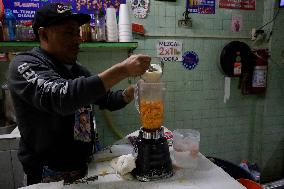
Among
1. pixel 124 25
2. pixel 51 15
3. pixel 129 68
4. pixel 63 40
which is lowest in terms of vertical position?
pixel 129 68

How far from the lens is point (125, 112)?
2910 millimetres

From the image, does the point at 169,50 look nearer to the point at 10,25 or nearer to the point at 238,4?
the point at 238,4

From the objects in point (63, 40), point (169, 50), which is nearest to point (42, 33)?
point (63, 40)

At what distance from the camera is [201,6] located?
299cm

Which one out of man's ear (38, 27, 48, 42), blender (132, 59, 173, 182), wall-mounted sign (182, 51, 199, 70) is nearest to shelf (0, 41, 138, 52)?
wall-mounted sign (182, 51, 199, 70)

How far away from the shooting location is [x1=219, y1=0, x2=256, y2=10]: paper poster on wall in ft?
10.1

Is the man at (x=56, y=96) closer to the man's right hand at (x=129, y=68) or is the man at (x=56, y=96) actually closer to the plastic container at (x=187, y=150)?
the man's right hand at (x=129, y=68)

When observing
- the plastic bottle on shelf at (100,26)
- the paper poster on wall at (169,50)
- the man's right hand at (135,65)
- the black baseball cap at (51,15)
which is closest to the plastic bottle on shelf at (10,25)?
the plastic bottle on shelf at (100,26)

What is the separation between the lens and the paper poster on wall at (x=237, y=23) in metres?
3.16

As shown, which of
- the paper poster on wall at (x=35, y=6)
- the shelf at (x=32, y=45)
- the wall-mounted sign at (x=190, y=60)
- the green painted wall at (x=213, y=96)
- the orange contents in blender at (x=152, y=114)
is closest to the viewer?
the orange contents in blender at (x=152, y=114)

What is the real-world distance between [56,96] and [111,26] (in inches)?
60.8

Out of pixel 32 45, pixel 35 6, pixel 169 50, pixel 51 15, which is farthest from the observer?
pixel 169 50

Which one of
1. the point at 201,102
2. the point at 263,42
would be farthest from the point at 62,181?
the point at 263,42

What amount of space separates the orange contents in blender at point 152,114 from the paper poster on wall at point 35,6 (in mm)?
1758
